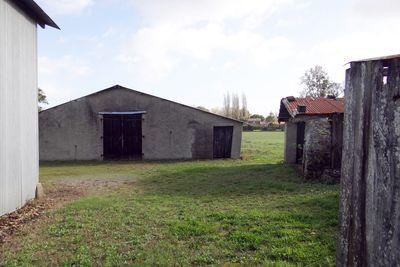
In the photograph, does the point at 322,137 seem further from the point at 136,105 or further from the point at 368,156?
the point at 136,105

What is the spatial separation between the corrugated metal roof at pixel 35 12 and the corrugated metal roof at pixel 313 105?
424 inches

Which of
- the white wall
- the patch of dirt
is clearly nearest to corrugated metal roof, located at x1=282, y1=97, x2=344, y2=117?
the patch of dirt

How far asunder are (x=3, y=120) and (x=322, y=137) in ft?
29.9

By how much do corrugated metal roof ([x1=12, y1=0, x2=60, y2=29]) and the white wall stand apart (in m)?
0.16

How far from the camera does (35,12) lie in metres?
9.80

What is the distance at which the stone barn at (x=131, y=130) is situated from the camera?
22.1m

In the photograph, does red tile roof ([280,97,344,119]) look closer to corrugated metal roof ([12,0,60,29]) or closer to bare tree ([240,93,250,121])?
corrugated metal roof ([12,0,60,29])

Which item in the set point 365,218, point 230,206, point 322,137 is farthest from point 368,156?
point 322,137

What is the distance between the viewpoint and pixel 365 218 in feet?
5.49

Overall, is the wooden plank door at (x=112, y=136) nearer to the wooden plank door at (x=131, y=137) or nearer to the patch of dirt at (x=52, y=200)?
the wooden plank door at (x=131, y=137)

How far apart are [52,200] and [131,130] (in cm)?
1281

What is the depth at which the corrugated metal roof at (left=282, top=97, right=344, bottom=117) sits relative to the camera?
1756 cm

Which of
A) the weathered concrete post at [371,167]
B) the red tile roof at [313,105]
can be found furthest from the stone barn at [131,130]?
the weathered concrete post at [371,167]

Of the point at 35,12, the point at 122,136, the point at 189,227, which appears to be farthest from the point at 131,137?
the point at 189,227
